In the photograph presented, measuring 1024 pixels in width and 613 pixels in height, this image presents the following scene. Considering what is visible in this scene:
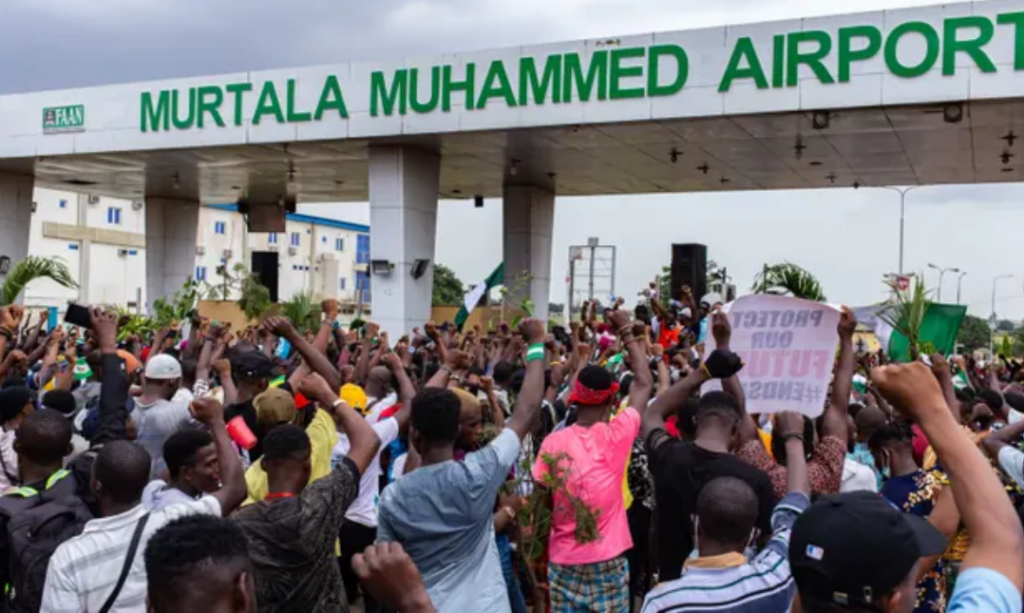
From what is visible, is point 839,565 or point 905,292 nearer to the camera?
point 839,565

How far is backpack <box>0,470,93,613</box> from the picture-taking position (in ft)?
12.6

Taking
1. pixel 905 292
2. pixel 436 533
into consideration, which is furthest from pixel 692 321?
pixel 436 533

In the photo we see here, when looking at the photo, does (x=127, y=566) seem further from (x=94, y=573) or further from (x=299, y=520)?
(x=299, y=520)

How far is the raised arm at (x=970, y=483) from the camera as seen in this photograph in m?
2.25

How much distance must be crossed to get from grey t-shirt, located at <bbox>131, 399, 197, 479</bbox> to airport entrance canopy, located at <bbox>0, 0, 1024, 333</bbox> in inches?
464

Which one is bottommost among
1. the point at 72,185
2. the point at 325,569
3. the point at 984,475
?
the point at 325,569

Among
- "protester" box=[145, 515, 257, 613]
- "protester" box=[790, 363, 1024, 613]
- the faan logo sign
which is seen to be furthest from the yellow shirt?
the faan logo sign

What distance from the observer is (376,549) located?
2.28 meters

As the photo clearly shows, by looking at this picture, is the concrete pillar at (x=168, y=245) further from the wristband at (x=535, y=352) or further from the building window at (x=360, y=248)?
the building window at (x=360, y=248)

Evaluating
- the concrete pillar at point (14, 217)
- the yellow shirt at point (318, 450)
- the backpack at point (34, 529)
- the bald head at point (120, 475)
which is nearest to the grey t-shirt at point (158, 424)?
the yellow shirt at point (318, 450)

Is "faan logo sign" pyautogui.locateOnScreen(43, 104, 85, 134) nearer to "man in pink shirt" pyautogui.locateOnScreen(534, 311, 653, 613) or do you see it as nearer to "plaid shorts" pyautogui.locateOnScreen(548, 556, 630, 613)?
"man in pink shirt" pyautogui.locateOnScreen(534, 311, 653, 613)

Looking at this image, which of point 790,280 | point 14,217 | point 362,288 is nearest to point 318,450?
point 790,280

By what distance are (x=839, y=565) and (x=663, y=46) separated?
1482 centimetres

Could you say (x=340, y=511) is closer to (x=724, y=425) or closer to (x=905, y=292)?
(x=724, y=425)
